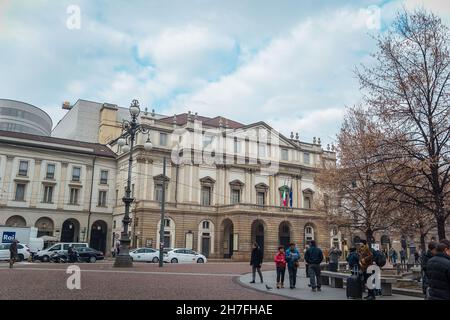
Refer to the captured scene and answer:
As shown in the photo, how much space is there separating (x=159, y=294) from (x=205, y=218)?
1691 inches

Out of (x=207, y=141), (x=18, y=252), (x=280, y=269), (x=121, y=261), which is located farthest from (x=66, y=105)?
(x=280, y=269)

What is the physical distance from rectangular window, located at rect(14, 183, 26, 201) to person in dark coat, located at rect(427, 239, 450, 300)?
5470 cm

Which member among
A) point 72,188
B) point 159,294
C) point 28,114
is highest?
point 28,114

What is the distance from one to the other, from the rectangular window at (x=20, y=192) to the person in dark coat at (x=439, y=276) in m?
54.7

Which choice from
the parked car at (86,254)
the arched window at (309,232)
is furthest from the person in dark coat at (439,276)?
the arched window at (309,232)

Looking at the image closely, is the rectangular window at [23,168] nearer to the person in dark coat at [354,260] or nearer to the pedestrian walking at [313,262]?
the pedestrian walking at [313,262]

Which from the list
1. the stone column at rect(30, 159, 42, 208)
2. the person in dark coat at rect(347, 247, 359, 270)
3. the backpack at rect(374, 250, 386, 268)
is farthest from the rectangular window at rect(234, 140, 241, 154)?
the backpack at rect(374, 250, 386, 268)

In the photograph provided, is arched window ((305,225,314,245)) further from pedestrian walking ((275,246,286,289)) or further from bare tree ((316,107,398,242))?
pedestrian walking ((275,246,286,289))

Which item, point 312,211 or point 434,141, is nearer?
point 434,141

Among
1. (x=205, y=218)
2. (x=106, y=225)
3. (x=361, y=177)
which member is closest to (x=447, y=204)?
(x=361, y=177)

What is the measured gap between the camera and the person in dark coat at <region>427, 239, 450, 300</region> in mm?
7176

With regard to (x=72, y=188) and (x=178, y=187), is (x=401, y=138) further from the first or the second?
(x=72, y=188)

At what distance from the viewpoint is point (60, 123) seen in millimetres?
86438
